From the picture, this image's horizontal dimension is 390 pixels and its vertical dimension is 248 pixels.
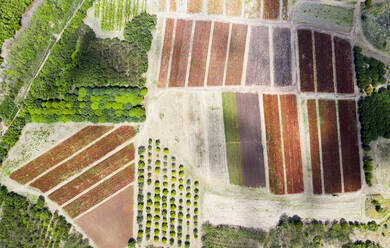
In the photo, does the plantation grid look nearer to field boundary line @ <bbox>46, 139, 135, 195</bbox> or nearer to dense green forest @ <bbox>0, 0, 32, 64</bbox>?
field boundary line @ <bbox>46, 139, 135, 195</bbox>

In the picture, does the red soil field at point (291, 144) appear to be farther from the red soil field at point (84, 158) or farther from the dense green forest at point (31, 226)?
the dense green forest at point (31, 226)

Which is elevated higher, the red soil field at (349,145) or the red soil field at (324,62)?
the red soil field at (324,62)

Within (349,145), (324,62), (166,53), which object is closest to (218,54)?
(166,53)

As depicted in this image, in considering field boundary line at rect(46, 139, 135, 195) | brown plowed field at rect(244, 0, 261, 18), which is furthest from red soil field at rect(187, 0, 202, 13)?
field boundary line at rect(46, 139, 135, 195)

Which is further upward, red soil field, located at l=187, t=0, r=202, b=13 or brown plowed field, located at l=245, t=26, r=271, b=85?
red soil field, located at l=187, t=0, r=202, b=13

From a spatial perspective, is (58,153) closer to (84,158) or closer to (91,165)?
(84,158)

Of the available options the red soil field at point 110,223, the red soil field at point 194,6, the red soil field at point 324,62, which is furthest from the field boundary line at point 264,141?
the red soil field at point 110,223
